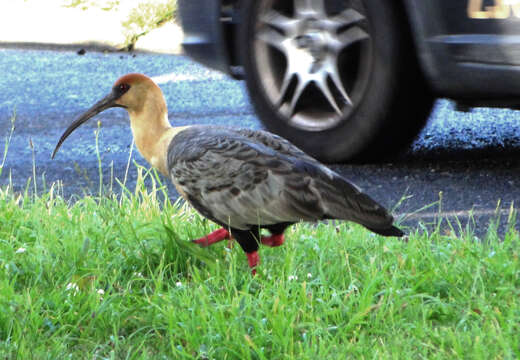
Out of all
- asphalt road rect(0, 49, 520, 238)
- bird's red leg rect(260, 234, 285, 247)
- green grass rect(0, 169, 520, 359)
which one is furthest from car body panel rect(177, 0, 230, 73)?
bird's red leg rect(260, 234, 285, 247)

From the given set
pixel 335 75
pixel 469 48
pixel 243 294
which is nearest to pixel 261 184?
pixel 243 294

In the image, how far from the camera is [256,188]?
364 cm

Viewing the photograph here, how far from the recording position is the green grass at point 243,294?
3.03 m

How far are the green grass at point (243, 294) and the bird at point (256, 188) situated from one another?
13cm

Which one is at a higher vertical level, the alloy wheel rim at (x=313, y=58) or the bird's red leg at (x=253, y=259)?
the alloy wheel rim at (x=313, y=58)

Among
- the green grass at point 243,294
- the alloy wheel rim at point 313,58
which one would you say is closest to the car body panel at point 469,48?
the alloy wheel rim at point 313,58

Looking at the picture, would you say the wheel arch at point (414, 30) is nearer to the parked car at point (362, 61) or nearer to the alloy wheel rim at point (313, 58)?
the parked car at point (362, 61)

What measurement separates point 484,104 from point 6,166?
9.29ft

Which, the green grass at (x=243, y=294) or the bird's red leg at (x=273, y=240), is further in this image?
the bird's red leg at (x=273, y=240)

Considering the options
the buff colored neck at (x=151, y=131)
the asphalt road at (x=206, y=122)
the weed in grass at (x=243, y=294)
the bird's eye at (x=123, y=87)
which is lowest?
the asphalt road at (x=206, y=122)

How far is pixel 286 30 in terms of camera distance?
5535 millimetres

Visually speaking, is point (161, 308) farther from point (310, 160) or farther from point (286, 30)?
point (286, 30)

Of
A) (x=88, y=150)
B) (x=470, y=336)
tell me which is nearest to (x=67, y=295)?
(x=470, y=336)

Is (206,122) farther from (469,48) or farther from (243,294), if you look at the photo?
(243,294)
